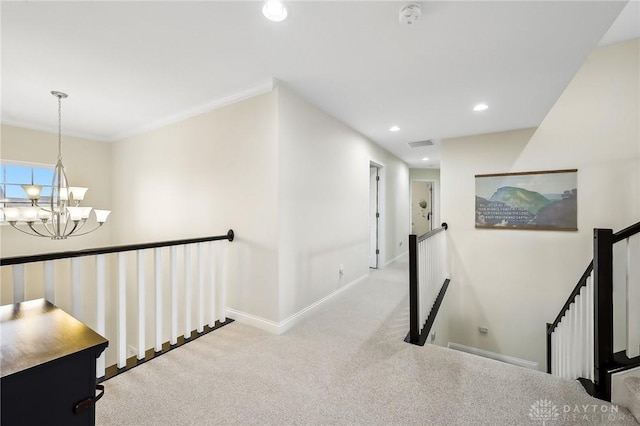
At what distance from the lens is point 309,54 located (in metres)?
2.12

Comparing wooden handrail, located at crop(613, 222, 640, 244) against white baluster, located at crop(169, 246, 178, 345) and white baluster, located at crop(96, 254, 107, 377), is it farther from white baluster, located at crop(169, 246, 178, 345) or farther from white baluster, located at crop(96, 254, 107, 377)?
white baluster, located at crop(96, 254, 107, 377)

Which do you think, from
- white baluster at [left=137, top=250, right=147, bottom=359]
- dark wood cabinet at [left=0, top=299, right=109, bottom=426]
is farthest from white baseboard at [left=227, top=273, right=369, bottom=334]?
dark wood cabinet at [left=0, top=299, right=109, bottom=426]

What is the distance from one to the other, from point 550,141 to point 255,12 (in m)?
4.16

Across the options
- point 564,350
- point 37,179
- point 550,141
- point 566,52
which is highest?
point 566,52

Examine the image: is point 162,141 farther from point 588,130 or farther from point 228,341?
point 588,130

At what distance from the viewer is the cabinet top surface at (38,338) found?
2.60 ft

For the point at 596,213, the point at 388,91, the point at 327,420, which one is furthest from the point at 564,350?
the point at 388,91

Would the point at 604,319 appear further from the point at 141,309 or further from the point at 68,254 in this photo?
the point at 68,254

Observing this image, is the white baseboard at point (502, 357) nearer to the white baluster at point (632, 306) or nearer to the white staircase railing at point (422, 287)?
the white staircase railing at point (422, 287)

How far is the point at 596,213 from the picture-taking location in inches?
134

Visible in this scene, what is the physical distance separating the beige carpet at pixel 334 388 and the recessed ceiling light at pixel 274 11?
2.46 metres

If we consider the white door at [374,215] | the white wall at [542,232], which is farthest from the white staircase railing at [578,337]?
the white door at [374,215]

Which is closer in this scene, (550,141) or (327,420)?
(327,420)

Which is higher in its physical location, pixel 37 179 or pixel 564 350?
pixel 37 179
